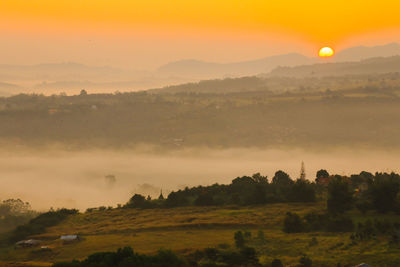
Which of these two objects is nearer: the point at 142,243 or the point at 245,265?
the point at 245,265

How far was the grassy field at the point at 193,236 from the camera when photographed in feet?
208

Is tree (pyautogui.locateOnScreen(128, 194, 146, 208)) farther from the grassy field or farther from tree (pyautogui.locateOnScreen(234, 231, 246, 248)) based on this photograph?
tree (pyautogui.locateOnScreen(234, 231, 246, 248))

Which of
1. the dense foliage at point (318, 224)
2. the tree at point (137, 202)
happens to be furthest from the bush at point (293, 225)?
the tree at point (137, 202)

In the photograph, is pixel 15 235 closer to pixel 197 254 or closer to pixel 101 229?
pixel 101 229

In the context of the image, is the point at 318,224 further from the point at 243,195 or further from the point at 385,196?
the point at 243,195

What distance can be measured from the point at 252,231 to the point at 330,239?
14057 mm

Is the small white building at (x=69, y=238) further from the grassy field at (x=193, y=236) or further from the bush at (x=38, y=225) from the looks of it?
the bush at (x=38, y=225)

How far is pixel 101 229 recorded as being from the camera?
92188 millimetres

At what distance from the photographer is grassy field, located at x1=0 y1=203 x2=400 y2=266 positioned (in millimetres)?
63369

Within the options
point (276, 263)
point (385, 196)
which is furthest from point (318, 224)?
point (276, 263)

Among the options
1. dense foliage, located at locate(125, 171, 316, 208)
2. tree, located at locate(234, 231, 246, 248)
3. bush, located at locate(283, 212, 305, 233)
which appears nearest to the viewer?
tree, located at locate(234, 231, 246, 248)

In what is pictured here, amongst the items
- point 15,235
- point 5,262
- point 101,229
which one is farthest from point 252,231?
point 15,235

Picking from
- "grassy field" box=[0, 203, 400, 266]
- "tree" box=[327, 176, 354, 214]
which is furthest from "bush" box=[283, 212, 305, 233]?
"tree" box=[327, 176, 354, 214]

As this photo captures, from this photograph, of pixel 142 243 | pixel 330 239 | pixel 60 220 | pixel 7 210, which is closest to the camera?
pixel 330 239
